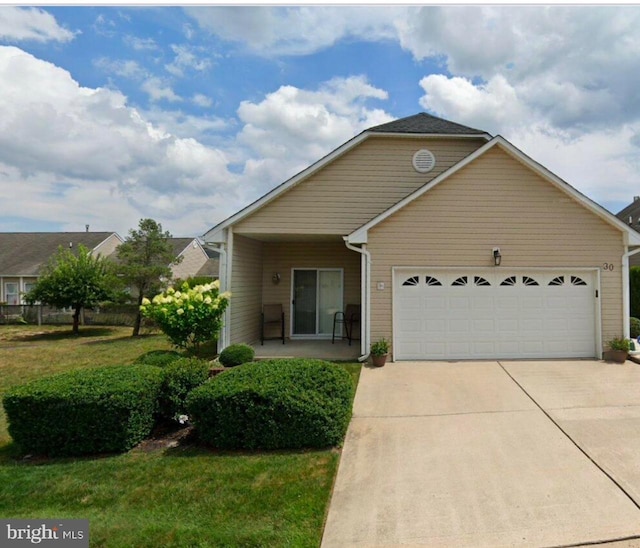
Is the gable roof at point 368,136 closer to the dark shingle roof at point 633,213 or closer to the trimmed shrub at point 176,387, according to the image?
the trimmed shrub at point 176,387

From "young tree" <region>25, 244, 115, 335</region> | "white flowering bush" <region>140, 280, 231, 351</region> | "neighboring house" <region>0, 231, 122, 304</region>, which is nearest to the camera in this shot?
"white flowering bush" <region>140, 280, 231, 351</region>

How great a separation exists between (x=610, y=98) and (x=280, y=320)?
10490mm

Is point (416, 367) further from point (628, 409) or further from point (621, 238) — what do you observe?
point (621, 238)

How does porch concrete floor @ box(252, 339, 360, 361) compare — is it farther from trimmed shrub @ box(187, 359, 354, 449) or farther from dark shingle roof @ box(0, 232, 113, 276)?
dark shingle roof @ box(0, 232, 113, 276)

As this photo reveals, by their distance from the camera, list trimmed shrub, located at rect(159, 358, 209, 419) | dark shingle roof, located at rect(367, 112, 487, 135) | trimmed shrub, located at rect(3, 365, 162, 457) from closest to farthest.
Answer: trimmed shrub, located at rect(3, 365, 162, 457), trimmed shrub, located at rect(159, 358, 209, 419), dark shingle roof, located at rect(367, 112, 487, 135)

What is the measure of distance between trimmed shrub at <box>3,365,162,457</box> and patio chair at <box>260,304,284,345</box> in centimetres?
693

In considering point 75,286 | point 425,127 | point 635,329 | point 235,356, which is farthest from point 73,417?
point 75,286

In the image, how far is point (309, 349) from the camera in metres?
10.1

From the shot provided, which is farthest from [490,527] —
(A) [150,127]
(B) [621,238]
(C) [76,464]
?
(A) [150,127]

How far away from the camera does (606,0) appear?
4781mm

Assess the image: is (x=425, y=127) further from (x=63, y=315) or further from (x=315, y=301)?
(x=63, y=315)

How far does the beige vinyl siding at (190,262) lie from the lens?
93.8 feet

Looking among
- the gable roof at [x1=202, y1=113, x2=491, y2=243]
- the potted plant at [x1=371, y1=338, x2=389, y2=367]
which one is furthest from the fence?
the potted plant at [x1=371, y1=338, x2=389, y2=367]

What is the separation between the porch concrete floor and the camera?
9.27 m
